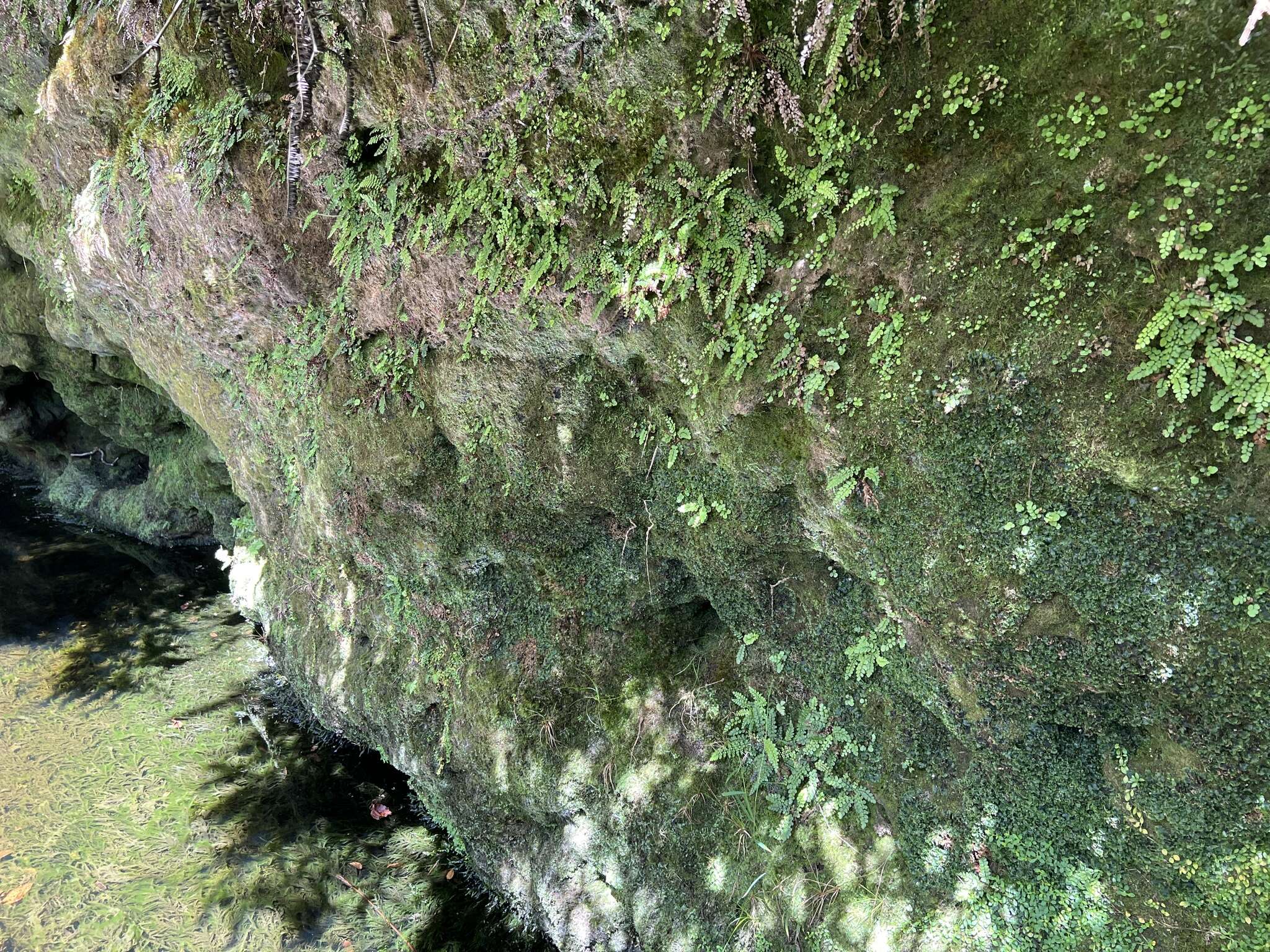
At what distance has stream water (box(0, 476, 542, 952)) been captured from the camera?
6.62m

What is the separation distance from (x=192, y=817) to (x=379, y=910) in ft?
8.39

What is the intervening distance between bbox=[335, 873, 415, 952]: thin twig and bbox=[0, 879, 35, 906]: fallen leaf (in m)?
2.88

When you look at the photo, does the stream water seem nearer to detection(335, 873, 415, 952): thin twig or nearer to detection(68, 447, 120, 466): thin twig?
detection(335, 873, 415, 952): thin twig

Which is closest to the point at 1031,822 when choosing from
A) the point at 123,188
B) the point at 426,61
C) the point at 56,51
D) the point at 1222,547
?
the point at 1222,547

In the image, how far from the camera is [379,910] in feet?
22.2

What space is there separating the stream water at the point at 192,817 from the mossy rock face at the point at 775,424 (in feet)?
2.78

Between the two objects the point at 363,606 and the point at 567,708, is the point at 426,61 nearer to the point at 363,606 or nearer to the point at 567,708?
the point at 567,708

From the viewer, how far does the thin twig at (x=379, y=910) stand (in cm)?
648

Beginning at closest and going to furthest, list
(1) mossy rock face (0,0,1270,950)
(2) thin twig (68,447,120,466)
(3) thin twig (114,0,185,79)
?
(1) mossy rock face (0,0,1270,950) < (3) thin twig (114,0,185,79) < (2) thin twig (68,447,120,466)

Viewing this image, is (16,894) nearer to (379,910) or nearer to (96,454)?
(379,910)

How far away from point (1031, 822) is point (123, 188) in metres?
9.47

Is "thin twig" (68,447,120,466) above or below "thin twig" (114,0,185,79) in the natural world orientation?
below

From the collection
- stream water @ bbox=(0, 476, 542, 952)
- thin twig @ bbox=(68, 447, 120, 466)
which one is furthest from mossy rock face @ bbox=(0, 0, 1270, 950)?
thin twig @ bbox=(68, 447, 120, 466)

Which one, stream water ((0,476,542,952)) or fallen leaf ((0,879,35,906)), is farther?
fallen leaf ((0,879,35,906))
